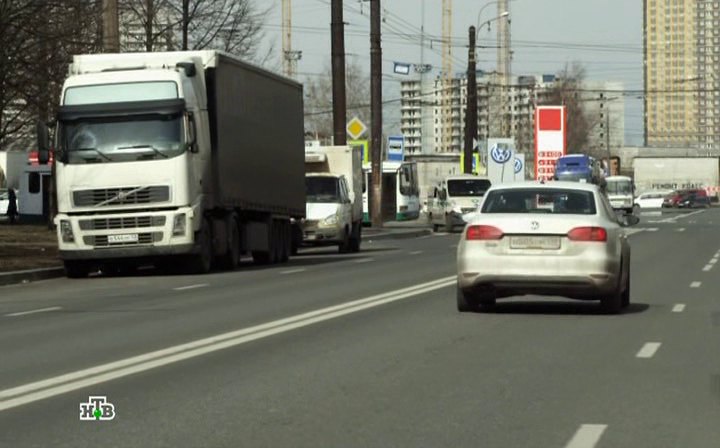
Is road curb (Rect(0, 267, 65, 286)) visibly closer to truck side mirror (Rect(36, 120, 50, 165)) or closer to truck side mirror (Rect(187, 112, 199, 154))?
truck side mirror (Rect(36, 120, 50, 165))

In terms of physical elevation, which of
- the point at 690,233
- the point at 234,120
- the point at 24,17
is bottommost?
the point at 690,233

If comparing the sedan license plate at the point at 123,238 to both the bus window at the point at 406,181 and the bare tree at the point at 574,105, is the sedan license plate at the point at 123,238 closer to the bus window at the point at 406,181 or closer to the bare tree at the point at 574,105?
the bus window at the point at 406,181

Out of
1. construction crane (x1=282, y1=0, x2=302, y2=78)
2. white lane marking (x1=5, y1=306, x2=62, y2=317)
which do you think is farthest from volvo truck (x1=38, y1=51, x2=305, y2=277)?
construction crane (x1=282, y1=0, x2=302, y2=78)

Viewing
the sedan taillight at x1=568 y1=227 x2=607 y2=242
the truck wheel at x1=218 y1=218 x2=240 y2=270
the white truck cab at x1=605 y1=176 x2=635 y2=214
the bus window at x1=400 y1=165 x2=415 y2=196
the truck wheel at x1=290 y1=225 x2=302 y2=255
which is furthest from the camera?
the white truck cab at x1=605 y1=176 x2=635 y2=214

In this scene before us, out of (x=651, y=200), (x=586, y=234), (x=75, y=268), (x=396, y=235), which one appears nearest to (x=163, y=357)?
(x=586, y=234)

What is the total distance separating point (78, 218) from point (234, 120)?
13.3ft

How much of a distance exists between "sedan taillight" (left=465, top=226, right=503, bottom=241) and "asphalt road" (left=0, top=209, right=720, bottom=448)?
0.87 m

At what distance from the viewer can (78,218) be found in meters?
28.7

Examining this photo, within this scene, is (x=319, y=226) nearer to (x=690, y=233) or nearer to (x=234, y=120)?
(x=234, y=120)

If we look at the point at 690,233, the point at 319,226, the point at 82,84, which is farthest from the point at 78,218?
the point at 690,233

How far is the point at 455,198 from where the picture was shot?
62188 millimetres

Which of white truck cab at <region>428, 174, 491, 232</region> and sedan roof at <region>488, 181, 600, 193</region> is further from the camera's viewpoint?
white truck cab at <region>428, 174, 491, 232</region>

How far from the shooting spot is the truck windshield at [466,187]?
6238 centimetres

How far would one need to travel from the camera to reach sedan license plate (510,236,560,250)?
18.0 meters
